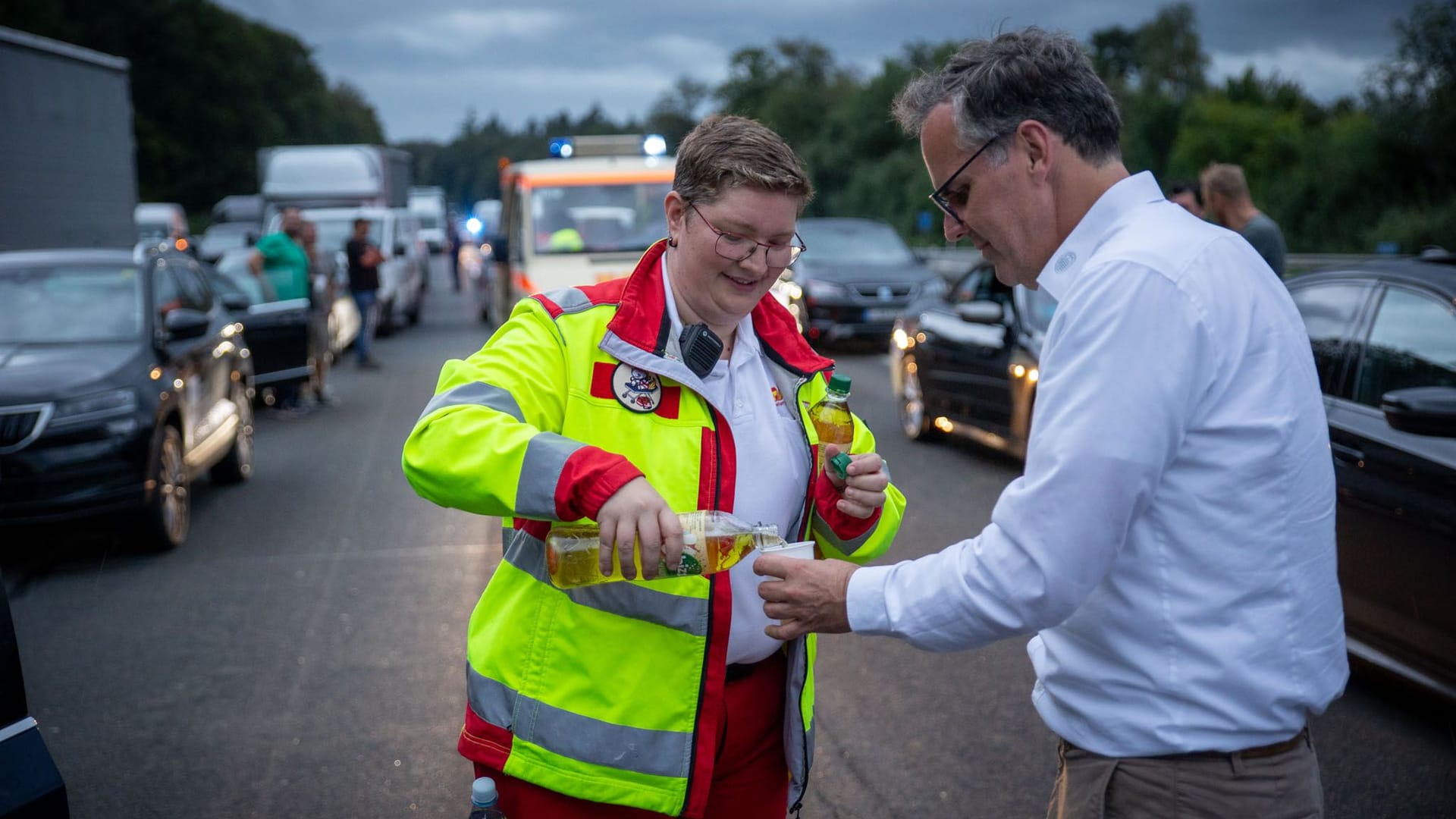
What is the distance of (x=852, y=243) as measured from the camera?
1858 cm

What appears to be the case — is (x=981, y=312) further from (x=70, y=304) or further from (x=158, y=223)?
(x=158, y=223)

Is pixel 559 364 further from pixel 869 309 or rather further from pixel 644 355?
pixel 869 309

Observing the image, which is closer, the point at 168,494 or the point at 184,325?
the point at 168,494

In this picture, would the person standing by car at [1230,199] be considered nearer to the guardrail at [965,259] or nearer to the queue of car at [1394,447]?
the queue of car at [1394,447]

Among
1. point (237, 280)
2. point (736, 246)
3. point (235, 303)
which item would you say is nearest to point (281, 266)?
point (237, 280)

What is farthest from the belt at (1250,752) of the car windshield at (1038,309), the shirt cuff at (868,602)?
the car windshield at (1038,309)

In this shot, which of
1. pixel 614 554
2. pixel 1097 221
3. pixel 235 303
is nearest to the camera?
pixel 1097 221

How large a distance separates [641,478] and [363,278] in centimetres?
1608

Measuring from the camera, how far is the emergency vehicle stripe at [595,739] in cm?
211

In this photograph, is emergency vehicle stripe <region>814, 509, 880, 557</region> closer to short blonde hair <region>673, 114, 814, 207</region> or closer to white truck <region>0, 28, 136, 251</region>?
short blonde hair <region>673, 114, 814, 207</region>

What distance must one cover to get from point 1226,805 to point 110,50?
5742cm

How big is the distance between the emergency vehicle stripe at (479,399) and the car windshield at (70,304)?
677 centimetres

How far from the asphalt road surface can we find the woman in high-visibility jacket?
196 centimetres

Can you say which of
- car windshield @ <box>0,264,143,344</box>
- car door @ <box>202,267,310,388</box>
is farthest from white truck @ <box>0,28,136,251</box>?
car windshield @ <box>0,264,143,344</box>
